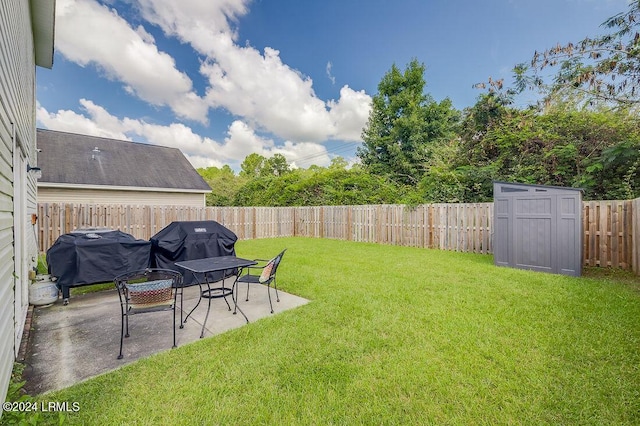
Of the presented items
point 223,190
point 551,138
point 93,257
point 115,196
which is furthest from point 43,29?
point 223,190

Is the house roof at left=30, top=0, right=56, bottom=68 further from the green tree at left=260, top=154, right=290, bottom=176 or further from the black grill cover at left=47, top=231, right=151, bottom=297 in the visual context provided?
the green tree at left=260, top=154, right=290, bottom=176

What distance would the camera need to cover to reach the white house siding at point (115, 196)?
41.0 feet

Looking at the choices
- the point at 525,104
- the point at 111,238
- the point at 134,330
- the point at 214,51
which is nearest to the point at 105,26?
the point at 214,51

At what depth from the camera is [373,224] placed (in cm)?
1173

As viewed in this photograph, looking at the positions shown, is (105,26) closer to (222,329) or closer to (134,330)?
(134,330)

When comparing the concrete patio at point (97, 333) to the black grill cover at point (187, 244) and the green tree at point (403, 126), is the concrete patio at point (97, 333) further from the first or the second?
the green tree at point (403, 126)

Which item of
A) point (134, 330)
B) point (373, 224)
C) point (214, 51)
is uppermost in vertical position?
point (214, 51)

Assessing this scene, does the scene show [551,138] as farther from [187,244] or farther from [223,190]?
[223,190]

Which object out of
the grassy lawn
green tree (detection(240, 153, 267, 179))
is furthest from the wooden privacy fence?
green tree (detection(240, 153, 267, 179))

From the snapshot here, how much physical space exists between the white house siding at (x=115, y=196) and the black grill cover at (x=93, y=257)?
35.3ft

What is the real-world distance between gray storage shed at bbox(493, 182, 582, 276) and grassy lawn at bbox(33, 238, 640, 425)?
1.44 meters

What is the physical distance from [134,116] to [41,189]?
22.2ft

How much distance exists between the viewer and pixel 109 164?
48.9 ft

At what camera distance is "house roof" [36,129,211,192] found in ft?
43.3
